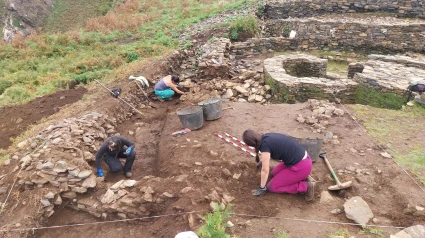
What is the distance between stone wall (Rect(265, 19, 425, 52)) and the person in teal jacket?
616cm

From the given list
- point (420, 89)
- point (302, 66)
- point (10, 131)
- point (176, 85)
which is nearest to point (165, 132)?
point (176, 85)

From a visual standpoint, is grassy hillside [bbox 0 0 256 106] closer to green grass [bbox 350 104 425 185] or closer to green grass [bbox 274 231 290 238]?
green grass [bbox 350 104 425 185]

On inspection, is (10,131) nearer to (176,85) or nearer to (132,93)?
(132,93)

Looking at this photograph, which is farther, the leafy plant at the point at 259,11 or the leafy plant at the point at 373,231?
the leafy plant at the point at 259,11

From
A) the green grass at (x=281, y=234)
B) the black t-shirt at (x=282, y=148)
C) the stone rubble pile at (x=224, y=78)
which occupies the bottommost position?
the stone rubble pile at (x=224, y=78)

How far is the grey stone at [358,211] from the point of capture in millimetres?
4295

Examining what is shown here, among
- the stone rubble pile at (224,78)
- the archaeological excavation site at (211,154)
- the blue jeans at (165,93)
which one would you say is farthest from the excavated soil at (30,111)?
the stone rubble pile at (224,78)

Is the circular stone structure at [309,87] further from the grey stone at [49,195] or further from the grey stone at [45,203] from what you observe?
the grey stone at [45,203]

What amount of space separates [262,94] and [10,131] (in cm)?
712

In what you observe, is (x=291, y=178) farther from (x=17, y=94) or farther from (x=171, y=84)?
(x=17, y=94)

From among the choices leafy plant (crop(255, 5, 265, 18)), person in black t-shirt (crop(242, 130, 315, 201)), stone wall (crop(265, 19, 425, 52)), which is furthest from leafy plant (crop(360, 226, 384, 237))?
leafy plant (crop(255, 5, 265, 18))

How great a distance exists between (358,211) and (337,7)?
14.4 metres

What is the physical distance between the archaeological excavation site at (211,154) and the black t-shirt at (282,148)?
0.73m

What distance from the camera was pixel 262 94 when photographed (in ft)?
30.0
